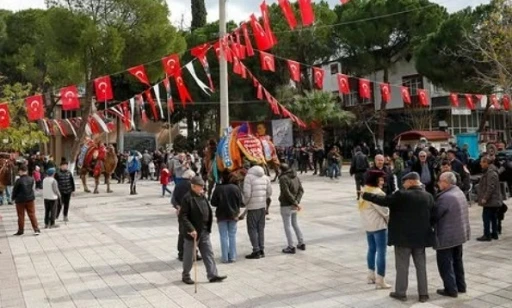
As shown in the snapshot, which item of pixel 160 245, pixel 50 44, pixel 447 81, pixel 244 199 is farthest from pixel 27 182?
pixel 447 81

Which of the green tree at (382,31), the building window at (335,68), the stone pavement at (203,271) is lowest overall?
the stone pavement at (203,271)

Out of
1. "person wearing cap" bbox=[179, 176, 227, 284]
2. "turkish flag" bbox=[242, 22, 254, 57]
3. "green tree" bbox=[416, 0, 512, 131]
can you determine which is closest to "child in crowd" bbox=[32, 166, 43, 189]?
"turkish flag" bbox=[242, 22, 254, 57]


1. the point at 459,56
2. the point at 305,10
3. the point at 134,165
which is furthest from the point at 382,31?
the point at 305,10

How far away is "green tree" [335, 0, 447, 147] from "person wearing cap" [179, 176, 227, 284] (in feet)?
97.5

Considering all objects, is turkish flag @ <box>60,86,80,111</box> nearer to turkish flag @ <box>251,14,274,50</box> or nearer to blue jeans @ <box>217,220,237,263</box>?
turkish flag @ <box>251,14,274,50</box>

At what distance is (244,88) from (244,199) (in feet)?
99.3

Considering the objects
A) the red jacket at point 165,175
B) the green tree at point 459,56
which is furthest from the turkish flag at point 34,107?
the green tree at point 459,56

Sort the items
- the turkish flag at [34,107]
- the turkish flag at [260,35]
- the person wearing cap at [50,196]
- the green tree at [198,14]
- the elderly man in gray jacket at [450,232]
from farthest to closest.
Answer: the green tree at [198,14] → the turkish flag at [34,107] → the turkish flag at [260,35] → the person wearing cap at [50,196] → the elderly man in gray jacket at [450,232]

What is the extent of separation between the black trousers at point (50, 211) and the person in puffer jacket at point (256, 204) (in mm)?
6010

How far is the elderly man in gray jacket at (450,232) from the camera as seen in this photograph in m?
6.36

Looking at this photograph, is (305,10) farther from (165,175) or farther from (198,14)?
(198,14)

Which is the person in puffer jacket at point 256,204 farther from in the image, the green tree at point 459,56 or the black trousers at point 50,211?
the green tree at point 459,56

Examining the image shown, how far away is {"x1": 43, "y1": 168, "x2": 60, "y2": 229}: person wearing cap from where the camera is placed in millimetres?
12305

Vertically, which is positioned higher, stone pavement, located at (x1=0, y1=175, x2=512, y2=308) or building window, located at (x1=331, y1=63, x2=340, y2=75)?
building window, located at (x1=331, y1=63, x2=340, y2=75)
